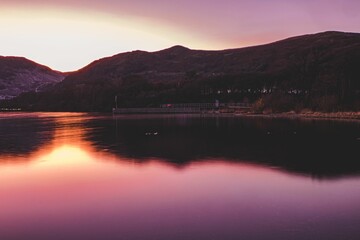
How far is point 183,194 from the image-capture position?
14836mm

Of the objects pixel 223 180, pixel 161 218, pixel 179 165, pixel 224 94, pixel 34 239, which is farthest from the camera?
pixel 224 94

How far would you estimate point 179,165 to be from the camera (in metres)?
21.6

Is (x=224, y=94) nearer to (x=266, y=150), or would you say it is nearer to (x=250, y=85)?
(x=250, y=85)

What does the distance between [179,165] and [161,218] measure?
1000 centimetres

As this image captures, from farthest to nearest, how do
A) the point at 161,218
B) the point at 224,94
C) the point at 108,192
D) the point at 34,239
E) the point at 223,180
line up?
the point at 224,94, the point at 223,180, the point at 108,192, the point at 161,218, the point at 34,239

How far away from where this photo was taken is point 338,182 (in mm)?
16375

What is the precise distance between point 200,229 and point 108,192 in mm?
5945

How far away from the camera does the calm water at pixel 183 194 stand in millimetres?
10516

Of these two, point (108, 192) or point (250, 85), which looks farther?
point (250, 85)

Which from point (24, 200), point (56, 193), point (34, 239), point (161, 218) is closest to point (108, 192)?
point (56, 193)

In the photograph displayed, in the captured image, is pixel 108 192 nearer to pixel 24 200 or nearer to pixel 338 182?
pixel 24 200

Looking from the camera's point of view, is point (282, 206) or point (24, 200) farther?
point (24, 200)

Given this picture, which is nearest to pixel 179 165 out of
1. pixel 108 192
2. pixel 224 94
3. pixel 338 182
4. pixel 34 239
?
pixel 108 192

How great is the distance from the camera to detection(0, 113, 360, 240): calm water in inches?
414
